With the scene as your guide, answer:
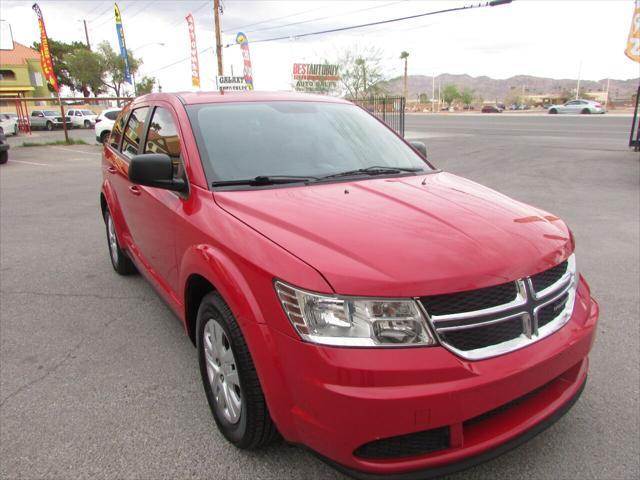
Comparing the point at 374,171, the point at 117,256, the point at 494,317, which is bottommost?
the point at 117,256

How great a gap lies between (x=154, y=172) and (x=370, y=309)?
1.57 metres

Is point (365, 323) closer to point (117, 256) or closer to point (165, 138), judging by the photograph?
point (165, 138)

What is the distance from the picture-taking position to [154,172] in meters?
2.73

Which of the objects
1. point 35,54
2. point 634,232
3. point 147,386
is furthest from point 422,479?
point 35,54

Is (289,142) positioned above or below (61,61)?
below

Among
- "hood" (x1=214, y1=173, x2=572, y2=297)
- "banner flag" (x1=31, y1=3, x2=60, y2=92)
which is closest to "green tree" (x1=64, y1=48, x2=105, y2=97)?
"banner flag" (x1=31, y1=3, x2=60, y2=92)

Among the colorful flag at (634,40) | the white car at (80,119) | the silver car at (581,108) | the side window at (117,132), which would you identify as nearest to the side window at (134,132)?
the side window at (117,132)

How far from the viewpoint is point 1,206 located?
8.93m

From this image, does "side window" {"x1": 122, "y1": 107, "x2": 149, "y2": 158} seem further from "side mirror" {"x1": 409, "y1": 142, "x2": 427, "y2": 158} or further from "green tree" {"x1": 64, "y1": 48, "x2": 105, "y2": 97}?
"green tree" {"x1": 64, "y1": 48, "x2": 105, "y2": 97}

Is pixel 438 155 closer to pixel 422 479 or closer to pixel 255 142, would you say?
pixel 255 142

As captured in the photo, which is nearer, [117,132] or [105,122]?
[117,132]

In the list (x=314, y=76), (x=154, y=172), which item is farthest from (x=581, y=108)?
(x=154, y=172)

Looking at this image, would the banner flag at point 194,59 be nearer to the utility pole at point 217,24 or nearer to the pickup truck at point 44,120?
the utility pole at point 217,24

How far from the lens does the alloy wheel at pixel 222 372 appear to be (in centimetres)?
235
